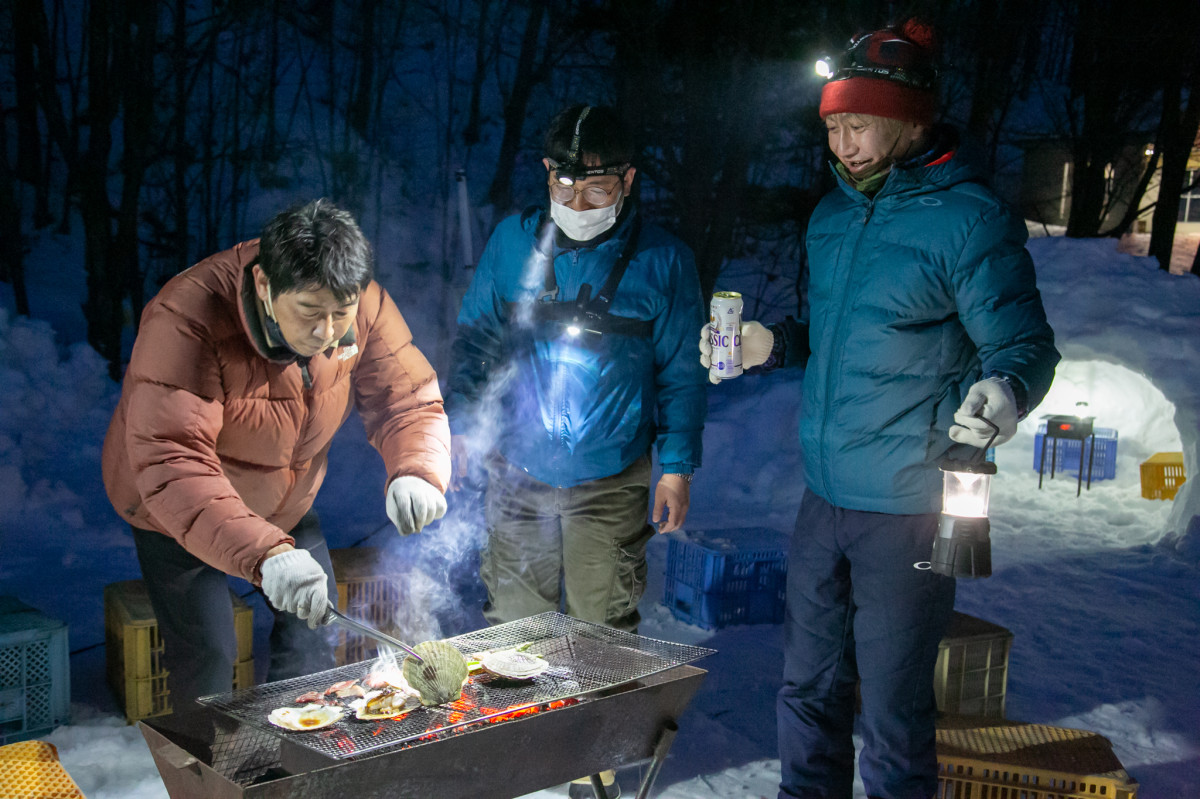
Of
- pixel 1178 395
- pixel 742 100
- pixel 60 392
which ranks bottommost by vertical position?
pixel 60 392


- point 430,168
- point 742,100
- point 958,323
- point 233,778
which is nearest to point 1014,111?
point 742,100

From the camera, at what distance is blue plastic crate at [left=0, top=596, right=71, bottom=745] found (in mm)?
4062

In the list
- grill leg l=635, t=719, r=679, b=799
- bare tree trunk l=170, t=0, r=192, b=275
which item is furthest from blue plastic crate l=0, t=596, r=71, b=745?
bare tree trunk l=170, t=0, r=192, b=275

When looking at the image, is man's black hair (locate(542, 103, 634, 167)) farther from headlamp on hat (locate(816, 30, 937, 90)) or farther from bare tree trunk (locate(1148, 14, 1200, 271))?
bare tree trunk (locate(1148, 14, 1200, 271))

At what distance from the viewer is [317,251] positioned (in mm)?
2623

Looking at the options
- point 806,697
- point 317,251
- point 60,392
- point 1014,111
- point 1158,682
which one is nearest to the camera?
point 317,251

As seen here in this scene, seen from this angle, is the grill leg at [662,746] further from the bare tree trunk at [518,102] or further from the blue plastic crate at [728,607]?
the bare tree trunk at [518,102]

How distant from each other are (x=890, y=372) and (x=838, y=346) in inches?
7.6

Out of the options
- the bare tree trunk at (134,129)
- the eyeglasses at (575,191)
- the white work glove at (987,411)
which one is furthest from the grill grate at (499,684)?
the bare tree trunk at (134,129)

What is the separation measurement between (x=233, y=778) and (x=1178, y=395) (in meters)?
7.85

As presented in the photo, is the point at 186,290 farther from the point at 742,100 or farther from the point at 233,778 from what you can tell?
the point at 742,100

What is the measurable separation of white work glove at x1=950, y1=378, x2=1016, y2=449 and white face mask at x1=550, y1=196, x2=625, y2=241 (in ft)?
4.76

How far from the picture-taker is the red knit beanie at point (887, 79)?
110 inches

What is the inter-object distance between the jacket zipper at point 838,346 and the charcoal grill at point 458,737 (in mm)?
675
